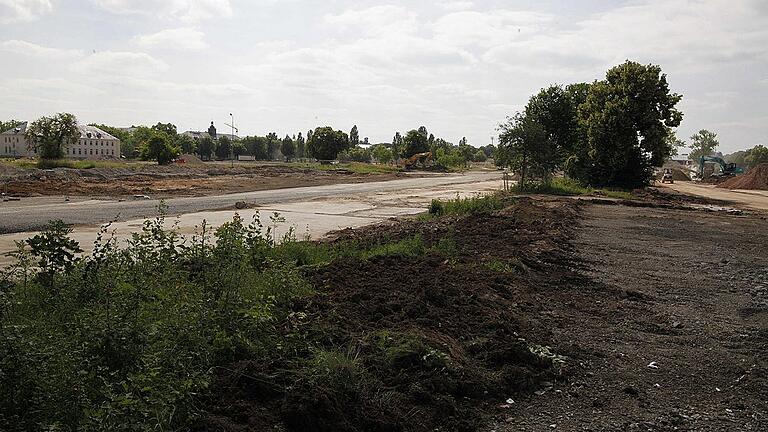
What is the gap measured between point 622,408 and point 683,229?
17590mm

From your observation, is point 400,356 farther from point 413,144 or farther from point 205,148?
point 205,148

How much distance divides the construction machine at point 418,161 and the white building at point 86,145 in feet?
204

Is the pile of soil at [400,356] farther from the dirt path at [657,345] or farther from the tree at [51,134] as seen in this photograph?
the tree at [51,134]

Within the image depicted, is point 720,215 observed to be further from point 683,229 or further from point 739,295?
point 739,295

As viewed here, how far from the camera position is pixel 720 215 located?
2872 cm

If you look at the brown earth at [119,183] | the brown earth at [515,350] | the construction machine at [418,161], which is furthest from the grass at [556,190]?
the construction machine at [418,161]

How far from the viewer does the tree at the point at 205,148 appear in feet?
454

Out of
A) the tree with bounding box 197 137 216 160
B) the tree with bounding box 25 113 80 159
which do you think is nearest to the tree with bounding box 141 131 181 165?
the tree with bounding box 25 113 80 159

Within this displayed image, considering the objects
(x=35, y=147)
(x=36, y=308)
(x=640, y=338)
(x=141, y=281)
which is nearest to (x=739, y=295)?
(x=640, y=338)

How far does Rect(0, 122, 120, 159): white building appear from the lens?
126 meters

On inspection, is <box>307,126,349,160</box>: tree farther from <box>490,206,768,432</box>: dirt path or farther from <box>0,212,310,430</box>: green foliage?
<box>0,212,310,430</box>: green foliage

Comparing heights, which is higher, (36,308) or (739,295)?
(36,308)

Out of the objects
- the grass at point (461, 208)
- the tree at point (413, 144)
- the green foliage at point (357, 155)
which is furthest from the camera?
the green foliage at point (357, 155)

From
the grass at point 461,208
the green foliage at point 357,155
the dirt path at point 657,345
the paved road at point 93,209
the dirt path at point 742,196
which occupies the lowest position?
the dirt path at point 742,196
